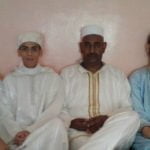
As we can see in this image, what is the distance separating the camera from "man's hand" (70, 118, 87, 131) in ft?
9.95

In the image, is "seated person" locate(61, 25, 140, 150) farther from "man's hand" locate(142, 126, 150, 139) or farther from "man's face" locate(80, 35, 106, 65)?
"man's hand" locate(142, 126, 150, 139)

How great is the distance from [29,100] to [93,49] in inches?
28.1

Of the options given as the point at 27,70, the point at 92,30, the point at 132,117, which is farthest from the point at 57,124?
the point at 92,30

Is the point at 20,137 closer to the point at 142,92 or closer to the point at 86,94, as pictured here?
the point at 86,94

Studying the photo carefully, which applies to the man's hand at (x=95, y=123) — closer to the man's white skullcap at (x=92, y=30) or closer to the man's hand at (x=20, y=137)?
the man's hand at (x=20, y=137)

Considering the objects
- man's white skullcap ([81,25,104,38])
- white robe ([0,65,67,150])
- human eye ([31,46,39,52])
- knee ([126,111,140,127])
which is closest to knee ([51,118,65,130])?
white robe ([0,65,67,150])

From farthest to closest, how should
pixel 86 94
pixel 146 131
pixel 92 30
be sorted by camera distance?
pixel 92 30, pixel 86 94, pixel 146 131

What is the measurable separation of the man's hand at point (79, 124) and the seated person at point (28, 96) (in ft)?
0.54

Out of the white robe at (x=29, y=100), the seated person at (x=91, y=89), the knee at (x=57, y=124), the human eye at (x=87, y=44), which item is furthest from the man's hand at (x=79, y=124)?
the human eye at (x=87, y=44)

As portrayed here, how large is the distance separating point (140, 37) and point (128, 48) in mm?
156

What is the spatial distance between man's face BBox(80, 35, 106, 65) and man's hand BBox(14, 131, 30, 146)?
35.1 inches

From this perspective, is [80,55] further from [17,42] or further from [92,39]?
[17,42]

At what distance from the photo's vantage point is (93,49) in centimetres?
334

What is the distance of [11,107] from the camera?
3.19 metres
